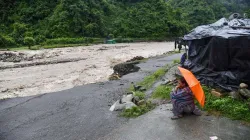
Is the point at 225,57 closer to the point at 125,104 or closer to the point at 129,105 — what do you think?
the point at 129,105

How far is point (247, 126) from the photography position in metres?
6.38

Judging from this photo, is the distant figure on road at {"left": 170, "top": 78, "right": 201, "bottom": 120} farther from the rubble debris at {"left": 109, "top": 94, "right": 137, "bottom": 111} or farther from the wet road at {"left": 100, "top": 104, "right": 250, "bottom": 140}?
the rubble debris at {"left": 109, "top": 94, "right": 137, "bottom": 111}

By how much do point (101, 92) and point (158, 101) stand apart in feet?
13.8

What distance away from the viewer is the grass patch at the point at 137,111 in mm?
8039

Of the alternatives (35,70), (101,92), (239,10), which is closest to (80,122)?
(101,92)

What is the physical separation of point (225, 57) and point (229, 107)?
194cm

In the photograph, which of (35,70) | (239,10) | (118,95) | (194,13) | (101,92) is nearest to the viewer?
(118,95)

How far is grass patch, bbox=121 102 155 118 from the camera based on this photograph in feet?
26.4

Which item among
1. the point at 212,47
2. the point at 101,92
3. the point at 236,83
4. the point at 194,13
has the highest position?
the point at 194,13

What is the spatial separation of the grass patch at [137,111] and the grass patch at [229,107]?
192 cm

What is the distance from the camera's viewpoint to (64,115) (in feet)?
29.9

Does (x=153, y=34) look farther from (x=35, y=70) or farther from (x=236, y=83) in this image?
(x=236, y=83)

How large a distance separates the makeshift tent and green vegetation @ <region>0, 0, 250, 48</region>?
31.6 m

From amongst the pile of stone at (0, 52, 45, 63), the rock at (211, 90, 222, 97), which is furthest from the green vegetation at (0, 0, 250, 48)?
the rock at (211, 90, 222, 97)
